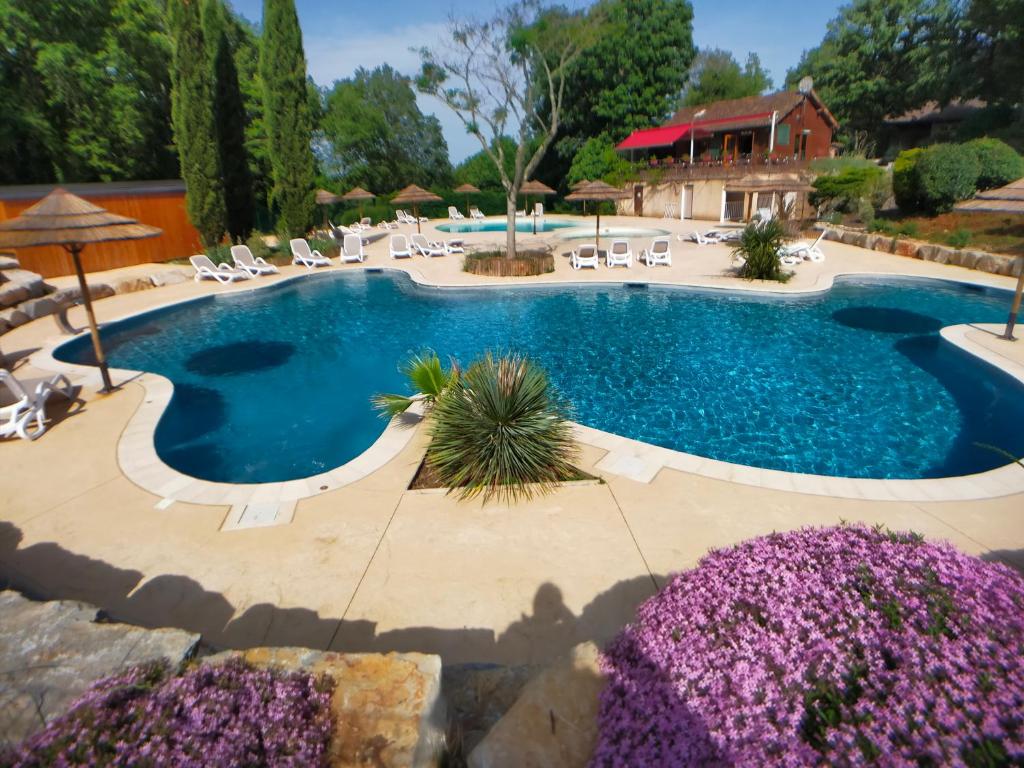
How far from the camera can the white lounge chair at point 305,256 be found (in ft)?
63.4

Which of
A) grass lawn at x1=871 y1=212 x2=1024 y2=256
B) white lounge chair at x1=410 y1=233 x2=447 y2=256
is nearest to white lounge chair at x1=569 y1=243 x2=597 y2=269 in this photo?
white lounge chair at x1=410 y1=233 x2=447 y2=256

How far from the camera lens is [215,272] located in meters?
16.8

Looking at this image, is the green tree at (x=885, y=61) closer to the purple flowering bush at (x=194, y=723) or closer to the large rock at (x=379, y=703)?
the large rock at (x=379, y=703)

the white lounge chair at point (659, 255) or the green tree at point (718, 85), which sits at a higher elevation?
the green tree at point (718, 85)

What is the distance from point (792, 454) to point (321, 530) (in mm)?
5693

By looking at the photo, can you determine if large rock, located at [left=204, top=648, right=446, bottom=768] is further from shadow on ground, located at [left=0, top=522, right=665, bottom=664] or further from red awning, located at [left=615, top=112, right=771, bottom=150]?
red awning, located at [left=615, top=112, right=771, bottom=150]

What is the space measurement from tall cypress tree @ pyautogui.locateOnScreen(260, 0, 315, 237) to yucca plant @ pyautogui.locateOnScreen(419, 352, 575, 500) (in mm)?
19042

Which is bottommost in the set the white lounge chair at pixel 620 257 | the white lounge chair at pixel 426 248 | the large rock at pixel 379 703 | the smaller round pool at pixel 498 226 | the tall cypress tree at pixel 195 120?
the large rock at pixel 379 703

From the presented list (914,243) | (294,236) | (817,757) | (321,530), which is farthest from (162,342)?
(914,243)

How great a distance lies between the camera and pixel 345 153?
38938mm

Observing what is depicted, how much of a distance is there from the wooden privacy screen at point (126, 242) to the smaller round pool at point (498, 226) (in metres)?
14.6

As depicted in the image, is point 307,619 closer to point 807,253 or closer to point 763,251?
point 763,251

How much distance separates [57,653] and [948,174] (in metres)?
25.6

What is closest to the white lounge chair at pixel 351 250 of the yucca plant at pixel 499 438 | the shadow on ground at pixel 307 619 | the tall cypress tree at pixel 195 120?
the tall cypress tree at pixel 195 120
